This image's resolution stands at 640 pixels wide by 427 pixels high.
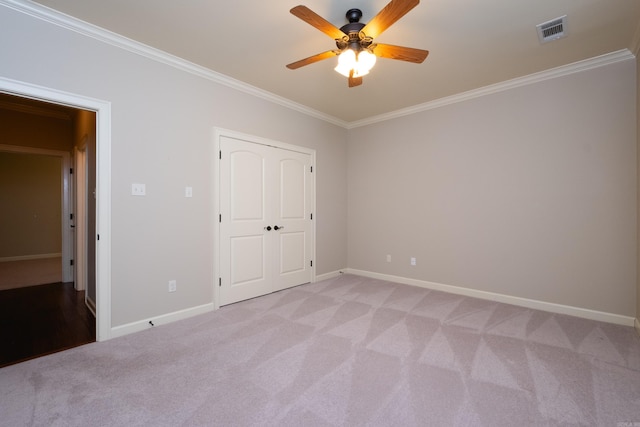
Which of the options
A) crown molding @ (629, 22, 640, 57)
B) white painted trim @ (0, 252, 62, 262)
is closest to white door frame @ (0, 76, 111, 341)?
crown molding @ (629, 22, 640, 57)

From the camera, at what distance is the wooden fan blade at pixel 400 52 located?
7.11 feet

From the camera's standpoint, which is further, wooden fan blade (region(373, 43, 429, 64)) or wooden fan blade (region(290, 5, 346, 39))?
wooden fan blade (region(373, 43, 429, 64))

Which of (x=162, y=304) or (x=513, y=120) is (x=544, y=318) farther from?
(x=162, y=304)

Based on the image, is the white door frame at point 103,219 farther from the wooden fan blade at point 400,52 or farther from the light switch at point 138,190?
the wooden fan blade at point 400,52

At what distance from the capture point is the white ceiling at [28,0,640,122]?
2223 mm

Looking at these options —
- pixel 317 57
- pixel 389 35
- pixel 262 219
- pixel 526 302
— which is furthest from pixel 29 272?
pixel 526 302

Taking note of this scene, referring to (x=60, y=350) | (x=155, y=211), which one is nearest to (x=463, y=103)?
(x=155, y=211)

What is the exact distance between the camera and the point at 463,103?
3947 millimetres

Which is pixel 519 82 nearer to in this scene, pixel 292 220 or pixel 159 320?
pixel 292 220

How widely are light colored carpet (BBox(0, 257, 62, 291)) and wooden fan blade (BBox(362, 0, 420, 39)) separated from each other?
607 cm

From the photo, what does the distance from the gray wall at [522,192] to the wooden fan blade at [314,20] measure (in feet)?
8.66

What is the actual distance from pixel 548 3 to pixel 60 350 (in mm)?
4882

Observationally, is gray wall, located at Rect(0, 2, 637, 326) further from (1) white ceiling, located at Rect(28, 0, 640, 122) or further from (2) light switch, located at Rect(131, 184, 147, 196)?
(1) white ceiling, located at Rect(28, 0, 640, 122)

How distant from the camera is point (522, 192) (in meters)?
3.50
